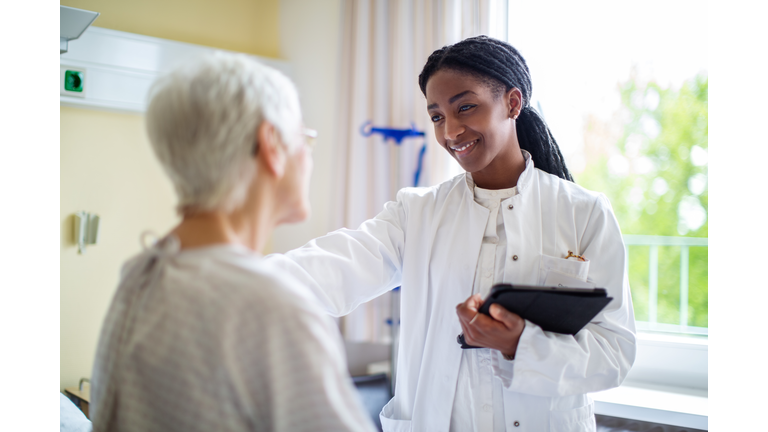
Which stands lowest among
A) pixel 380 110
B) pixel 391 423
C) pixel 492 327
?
pixel 391 423

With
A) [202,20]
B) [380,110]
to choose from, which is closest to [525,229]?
[380,110]

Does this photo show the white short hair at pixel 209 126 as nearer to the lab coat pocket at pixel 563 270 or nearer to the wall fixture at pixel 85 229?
the lab coat pocket at pixel 563 270

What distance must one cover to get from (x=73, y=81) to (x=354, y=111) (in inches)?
53.7

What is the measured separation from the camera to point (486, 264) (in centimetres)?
128

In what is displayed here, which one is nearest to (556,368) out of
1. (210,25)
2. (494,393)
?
(494,393)

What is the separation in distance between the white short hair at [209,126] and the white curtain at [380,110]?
1.81 m

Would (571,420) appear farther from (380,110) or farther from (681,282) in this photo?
(681,282)
